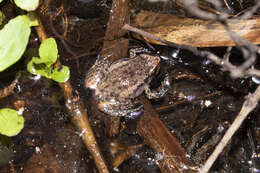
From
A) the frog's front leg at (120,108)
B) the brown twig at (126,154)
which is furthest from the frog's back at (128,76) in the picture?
the brown twig at (126,154)

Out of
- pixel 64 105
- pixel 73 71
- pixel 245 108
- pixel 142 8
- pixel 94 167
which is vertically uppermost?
pixel 142 8

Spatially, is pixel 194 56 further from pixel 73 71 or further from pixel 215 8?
pixel 73 71

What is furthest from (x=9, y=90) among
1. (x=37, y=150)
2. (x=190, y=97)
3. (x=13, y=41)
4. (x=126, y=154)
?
(x=190, y=97)

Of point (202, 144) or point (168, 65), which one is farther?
point (168, 65)

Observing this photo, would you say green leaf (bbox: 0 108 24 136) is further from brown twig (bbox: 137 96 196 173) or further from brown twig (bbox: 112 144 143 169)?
brown twig (bbox: 137 96 196 173)

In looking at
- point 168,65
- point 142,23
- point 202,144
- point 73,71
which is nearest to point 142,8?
point 142,23

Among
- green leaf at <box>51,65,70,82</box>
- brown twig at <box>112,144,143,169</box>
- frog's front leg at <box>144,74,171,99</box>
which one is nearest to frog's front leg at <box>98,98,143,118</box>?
frog's front leg at <box>144,74,171,99</box>

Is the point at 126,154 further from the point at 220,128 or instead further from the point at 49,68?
the point at 49,68

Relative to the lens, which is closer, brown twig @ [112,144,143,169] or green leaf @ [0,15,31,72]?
green leaf @ [0,15,31,72]
